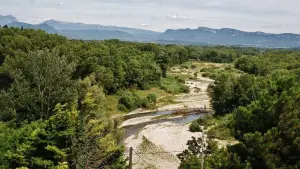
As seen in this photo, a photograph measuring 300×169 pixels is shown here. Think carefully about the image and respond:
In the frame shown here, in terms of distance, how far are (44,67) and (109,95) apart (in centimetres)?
3281

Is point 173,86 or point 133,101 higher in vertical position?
point 173,86

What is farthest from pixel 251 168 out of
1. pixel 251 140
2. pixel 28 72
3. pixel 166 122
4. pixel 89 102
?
pixel 166 122

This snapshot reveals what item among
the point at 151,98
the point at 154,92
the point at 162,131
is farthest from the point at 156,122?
the point at 154,92

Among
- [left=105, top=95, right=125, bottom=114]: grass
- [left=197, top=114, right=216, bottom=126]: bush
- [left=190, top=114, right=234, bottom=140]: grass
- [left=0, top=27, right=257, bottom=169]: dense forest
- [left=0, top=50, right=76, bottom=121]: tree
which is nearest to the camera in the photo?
[left=0, top=27, right=257, bottom=169]: dense forest

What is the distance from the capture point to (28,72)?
99.0 ft

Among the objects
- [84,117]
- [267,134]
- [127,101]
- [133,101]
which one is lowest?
[133,101]

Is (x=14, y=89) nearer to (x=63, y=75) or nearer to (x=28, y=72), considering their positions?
(x=28, y=72)

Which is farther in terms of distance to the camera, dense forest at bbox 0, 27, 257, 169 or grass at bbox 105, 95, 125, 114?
grass at bbox 105, 95, 125, 114

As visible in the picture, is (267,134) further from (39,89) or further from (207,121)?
(207,121)

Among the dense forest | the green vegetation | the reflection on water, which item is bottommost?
the reflection on water

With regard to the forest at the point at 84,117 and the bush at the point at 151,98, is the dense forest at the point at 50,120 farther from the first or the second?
the bush at the point at 151,98

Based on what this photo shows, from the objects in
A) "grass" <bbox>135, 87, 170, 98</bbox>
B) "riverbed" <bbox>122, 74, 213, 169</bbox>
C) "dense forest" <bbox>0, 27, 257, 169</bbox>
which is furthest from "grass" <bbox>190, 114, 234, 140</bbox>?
"grass" <bbox>135, 87, 170, 98</bbox>

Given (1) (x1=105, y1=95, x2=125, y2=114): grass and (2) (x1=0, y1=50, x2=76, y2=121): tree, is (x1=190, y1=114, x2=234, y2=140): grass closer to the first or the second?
(1) (x1=105, y1=95, x2=125, y2=114): grass

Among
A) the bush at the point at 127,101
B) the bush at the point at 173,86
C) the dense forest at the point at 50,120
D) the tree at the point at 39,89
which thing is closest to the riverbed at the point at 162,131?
the bush at the point at 127,101
